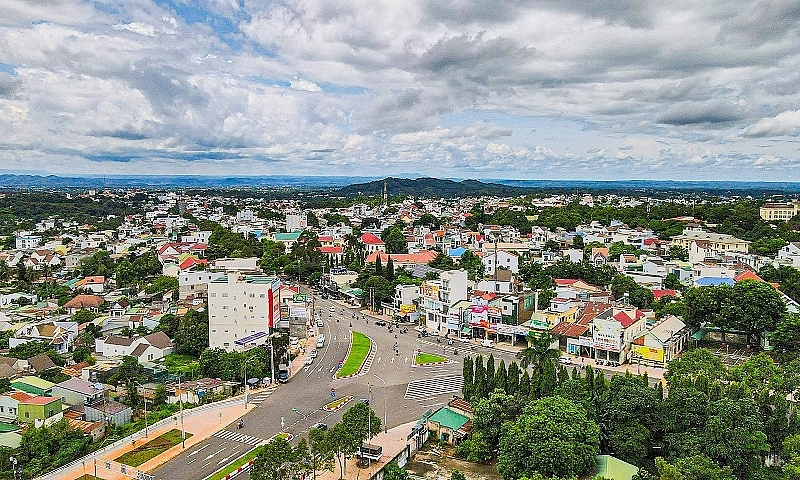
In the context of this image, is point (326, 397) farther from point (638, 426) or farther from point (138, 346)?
point (638, 426)

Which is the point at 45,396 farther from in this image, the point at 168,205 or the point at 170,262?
the point at 168,205

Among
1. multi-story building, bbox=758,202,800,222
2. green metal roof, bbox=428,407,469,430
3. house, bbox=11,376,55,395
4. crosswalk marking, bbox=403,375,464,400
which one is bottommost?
crosswalk marking, bbox=403,375,464,400

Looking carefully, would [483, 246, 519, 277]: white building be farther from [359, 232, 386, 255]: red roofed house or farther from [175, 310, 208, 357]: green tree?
[175, 310, 208, 357]: green tree

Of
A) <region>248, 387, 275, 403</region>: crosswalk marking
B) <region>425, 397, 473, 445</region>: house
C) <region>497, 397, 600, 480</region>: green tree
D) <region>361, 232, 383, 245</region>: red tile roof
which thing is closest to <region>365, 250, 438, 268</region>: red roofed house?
<region>361, 232, 383, 245</region>: red tile roof

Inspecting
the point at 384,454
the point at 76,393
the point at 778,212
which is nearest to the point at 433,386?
the point at 384,454

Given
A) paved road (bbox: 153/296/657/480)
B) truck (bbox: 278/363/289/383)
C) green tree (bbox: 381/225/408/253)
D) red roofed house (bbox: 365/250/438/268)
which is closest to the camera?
paved road (bbox: 153/296/657/480)

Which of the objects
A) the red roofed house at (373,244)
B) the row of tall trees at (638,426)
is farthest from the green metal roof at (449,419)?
the red roofed house at (373,244)

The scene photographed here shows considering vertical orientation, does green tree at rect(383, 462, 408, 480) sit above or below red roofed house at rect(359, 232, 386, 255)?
below
